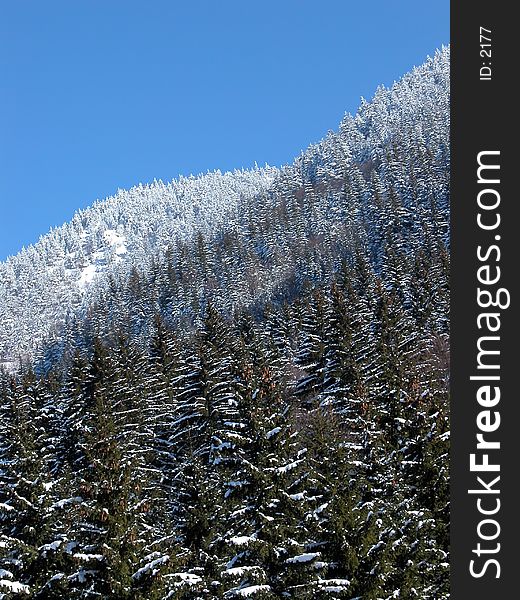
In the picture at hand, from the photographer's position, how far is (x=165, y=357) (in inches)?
2044

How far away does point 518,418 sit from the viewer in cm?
907

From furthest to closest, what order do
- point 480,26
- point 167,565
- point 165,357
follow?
point 165,357 → point 167,565 → point 480,26

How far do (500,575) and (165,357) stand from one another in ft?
146

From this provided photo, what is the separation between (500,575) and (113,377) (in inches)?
1638

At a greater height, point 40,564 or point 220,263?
point 220,263

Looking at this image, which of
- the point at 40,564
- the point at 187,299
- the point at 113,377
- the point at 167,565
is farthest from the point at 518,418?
the point at 187,299

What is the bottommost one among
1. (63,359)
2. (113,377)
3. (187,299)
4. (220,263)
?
(113,377)

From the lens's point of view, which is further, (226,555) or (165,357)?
(165,357)

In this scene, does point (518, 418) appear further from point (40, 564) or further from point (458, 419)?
point (40, 564)

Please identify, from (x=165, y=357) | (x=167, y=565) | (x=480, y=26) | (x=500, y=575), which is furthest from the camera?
(x=165, y=357)

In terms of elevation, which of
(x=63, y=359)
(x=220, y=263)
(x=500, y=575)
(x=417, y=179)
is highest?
(x=417, y=179)

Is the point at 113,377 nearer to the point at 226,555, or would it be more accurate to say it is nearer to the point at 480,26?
the point at 226,555

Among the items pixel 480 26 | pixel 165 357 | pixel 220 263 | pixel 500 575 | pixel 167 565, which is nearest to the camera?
pixel 500 575

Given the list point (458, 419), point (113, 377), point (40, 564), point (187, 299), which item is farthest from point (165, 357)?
point (187, 299)
